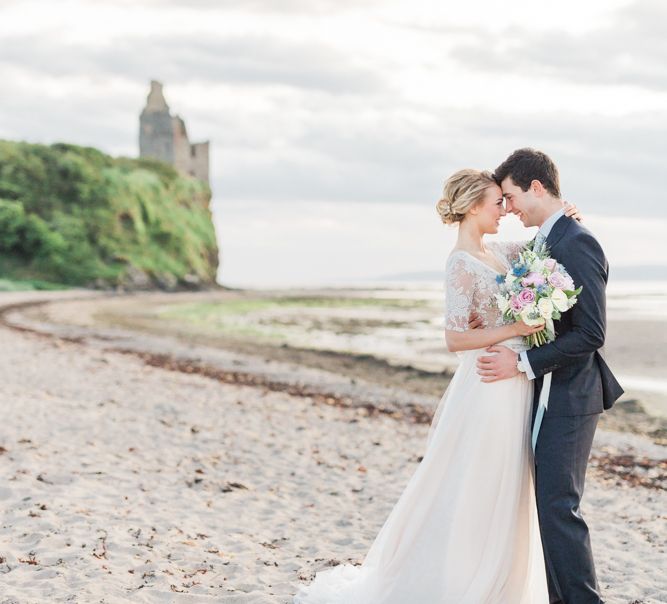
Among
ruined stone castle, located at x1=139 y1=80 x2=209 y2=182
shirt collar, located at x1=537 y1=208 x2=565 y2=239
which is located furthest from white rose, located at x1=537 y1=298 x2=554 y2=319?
ruined stone castle, located at x1=139 y1=80 x2=209 y2=182

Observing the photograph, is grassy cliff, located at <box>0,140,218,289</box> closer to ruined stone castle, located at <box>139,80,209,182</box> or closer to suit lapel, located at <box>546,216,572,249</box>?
ruined stone castle, located at <box>139,80,209,182</box>

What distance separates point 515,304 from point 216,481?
5044 millimetres

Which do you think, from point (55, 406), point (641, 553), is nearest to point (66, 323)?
point (55, 406)

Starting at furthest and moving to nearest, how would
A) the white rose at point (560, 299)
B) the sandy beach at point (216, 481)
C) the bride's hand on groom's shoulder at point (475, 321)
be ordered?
the sandy beach at point (216, 481) → the bride's hand on groom's shoulder at point (475, 321) → the white rose at point (560, 299)

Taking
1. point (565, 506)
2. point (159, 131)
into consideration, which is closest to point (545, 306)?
point (565, 506)

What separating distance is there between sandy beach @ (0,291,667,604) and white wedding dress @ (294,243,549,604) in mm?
1082

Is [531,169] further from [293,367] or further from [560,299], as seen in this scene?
[293,367]

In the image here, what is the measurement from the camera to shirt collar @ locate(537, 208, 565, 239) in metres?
4.23

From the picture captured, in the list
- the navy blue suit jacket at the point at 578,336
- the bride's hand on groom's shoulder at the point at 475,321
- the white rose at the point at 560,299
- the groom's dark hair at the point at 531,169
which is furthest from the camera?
the bride's hand on groom's shoulder at the point at 475,321

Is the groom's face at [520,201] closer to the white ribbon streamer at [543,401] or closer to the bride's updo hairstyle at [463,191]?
the bride's updo hairstyle at [463,191]

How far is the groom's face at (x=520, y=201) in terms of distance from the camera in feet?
13.8

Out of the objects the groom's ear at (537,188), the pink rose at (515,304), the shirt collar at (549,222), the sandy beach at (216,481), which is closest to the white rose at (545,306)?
the pink rose at (515,304)

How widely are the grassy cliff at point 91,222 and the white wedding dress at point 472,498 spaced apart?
196 feet

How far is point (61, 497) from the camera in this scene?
6.71m
